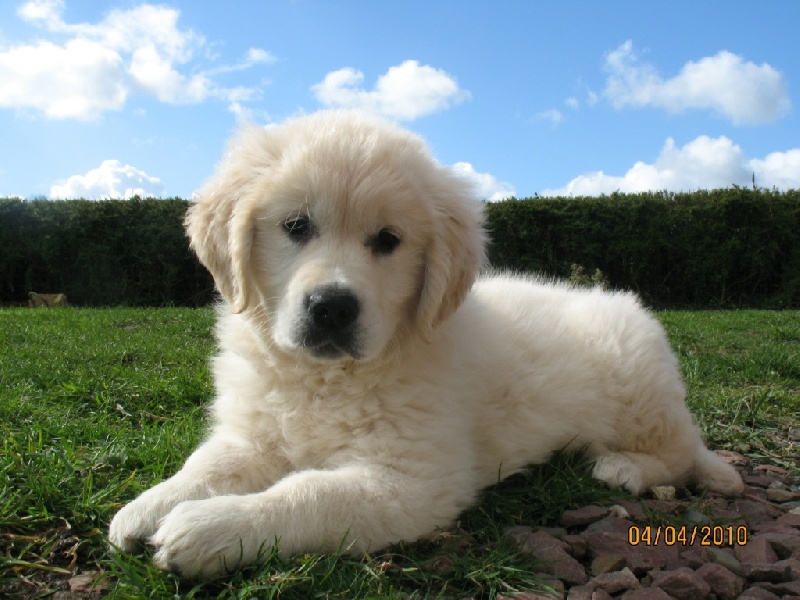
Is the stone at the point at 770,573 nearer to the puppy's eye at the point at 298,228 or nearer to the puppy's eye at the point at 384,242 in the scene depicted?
the puppy's eye at the point at 384,242

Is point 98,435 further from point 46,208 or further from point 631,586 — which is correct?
point 46,208

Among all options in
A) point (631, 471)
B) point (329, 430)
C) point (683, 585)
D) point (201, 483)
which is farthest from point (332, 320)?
point (631, 471)

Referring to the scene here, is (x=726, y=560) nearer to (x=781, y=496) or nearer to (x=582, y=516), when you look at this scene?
(x=582, y=516)

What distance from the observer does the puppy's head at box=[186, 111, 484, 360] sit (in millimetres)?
2496

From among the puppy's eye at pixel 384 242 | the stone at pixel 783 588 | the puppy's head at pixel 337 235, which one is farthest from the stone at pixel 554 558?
the puppy's eye at pixel 384 242

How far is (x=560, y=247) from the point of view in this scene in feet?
48.3

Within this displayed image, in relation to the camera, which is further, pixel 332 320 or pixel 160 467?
pixel 160 467

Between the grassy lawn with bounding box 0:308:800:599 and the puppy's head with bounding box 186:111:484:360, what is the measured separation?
2.63ft

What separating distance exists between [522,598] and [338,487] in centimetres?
69

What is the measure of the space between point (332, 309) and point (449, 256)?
60 cm

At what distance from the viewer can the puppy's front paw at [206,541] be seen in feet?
6.65

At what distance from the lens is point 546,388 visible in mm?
3230

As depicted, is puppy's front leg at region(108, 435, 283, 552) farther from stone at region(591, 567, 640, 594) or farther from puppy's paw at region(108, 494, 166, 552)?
stone at region(591, 567, 640, 594)
